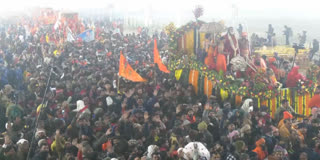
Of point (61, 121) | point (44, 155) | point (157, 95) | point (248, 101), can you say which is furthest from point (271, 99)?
point (44, 155)

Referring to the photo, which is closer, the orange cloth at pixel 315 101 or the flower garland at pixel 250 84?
the orange cloth at pixel 315 101

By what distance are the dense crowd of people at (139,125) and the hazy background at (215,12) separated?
12162 millimetres

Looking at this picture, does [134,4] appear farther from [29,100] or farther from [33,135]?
[33,135]


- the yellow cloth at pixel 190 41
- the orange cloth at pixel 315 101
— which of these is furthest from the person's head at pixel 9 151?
the yellow cloth at pixel 190 41

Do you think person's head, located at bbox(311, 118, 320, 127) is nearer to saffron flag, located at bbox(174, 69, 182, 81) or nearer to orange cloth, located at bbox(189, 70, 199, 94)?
orange cloth, located at bbox(189, 70, 199, 94)

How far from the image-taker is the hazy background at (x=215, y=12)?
101 feet

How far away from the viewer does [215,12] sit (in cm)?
4512

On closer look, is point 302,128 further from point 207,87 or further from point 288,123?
point 207,87

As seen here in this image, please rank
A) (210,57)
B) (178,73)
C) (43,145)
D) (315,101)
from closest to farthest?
(43,145), (315,101), (210,57), (178,73)

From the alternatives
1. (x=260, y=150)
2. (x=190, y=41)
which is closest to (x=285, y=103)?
(x=260, y=150)

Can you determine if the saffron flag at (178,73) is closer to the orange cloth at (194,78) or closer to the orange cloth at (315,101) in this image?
the orange cloth at (194,78)

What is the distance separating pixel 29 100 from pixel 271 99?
20.7 feet

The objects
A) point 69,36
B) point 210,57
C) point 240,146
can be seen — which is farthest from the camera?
point 69,36

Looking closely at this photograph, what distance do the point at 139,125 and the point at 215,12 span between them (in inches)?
1535
